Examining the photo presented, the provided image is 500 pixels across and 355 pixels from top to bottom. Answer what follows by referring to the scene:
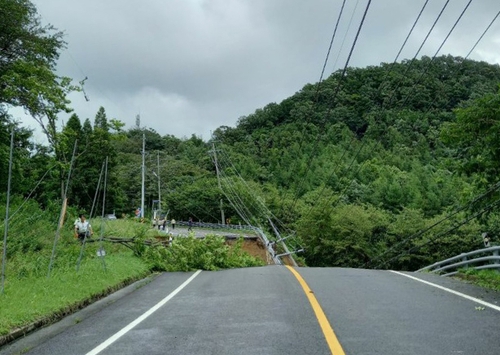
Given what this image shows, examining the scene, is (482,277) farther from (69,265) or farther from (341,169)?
(341,169)

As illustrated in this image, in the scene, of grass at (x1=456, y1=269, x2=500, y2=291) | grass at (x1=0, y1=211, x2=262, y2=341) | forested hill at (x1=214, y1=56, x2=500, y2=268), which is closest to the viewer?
grass at (x1=0, y1=211, x2=262, y2=341)

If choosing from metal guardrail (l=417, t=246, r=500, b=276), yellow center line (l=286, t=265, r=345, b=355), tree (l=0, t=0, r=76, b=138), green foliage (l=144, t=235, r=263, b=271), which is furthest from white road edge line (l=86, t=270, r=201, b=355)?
tree (l=0, t=0, r=76, b=138)

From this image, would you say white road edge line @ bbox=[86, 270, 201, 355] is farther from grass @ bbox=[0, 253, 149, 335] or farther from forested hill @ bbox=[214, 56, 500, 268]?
forested hill @ bbox=[214, 56, 500, 268]

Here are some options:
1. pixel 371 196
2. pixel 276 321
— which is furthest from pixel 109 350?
pixel 371 196

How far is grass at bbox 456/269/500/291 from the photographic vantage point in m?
11.0

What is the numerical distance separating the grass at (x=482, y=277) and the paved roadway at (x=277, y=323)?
1163 millimetres

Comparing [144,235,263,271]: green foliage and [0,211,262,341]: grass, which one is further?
[144,235,263,271]: green foliage

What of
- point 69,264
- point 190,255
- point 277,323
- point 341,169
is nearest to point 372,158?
point 341,169

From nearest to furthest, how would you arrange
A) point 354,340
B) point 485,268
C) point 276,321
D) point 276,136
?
point 354,340 → point 276,321 → point 485,268 → point 276,136

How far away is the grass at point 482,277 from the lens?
433 inches

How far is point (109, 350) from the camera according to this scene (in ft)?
17.7

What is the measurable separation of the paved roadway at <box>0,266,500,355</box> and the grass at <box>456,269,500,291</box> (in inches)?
45.8

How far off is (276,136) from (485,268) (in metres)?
90.3

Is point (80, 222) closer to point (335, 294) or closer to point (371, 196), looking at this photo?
point (335, 294)
